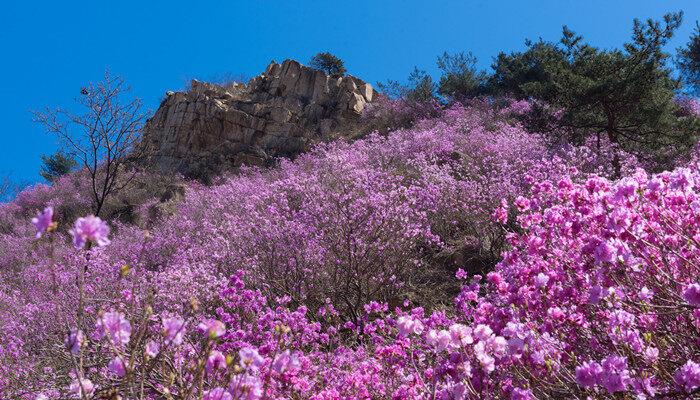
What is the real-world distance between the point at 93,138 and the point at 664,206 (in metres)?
12.0

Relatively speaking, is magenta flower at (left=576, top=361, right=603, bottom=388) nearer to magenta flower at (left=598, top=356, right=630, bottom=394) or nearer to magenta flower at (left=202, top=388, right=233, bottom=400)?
Result: magenta flower at (left=598, top=356, right=630, bottom=394)

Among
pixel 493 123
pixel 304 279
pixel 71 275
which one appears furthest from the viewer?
pixel 493 123

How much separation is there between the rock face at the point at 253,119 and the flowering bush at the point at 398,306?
14.9 metres

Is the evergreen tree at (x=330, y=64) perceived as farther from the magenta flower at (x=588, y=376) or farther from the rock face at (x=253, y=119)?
the magenta flower at (x=588, y=376)

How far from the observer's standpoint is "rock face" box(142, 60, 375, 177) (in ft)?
89.5

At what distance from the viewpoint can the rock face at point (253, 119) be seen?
89.5ft

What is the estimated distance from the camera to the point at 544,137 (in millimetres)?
14406

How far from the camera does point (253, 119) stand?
28.5 meters

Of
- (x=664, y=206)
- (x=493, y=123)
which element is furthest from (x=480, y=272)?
(x=493, y=123)

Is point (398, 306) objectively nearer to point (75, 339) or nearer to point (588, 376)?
point (588, 376)

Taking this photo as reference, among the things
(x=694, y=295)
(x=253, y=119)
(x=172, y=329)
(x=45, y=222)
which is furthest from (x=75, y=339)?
(x=253, y=119)

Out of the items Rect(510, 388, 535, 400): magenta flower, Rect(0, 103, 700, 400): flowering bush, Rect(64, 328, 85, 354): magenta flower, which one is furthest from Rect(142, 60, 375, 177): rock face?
Rect(64, 328, 85, 354): magenta flower

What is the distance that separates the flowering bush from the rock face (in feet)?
49.0

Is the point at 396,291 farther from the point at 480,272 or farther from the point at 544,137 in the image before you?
the point at 544,137
